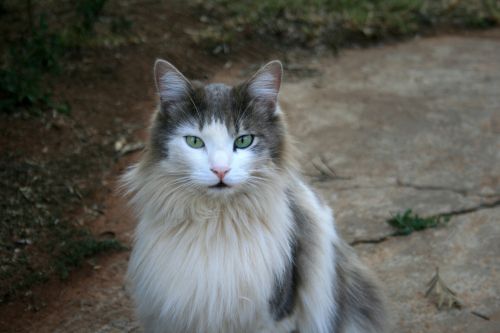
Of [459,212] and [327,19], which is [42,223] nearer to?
[459,212]

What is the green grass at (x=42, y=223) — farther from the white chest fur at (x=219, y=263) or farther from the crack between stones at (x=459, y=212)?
the crack between stones at (x=459, y=212)

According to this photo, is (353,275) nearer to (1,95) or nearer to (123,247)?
(123,247)

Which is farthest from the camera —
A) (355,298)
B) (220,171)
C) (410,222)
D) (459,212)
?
(459,212)

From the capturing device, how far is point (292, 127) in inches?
203

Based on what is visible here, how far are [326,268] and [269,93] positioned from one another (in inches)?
30.1

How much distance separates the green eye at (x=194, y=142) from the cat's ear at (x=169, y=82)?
19 centimetres

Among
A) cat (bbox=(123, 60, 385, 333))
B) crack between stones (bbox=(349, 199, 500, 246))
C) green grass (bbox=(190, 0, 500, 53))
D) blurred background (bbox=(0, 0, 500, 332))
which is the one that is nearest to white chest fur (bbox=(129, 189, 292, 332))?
cat (bbox=(123, 60, 385, 333))

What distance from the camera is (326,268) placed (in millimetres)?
2811

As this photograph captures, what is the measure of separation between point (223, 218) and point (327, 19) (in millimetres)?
4500

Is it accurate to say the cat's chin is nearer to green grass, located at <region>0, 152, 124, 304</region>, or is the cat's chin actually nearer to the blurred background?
the blurred background

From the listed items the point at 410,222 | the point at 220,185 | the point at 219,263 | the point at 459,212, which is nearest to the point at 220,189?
the point at 220,185

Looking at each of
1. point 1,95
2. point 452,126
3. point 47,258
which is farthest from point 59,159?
point 452,126

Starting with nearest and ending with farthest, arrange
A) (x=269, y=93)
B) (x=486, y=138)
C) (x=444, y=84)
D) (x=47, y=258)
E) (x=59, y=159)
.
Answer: (x=269, y=93), (x=47, y=258), (x=59, y=159), (x=486, y=138), (x=444, y=84)

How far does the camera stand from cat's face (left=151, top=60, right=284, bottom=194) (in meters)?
2.53
